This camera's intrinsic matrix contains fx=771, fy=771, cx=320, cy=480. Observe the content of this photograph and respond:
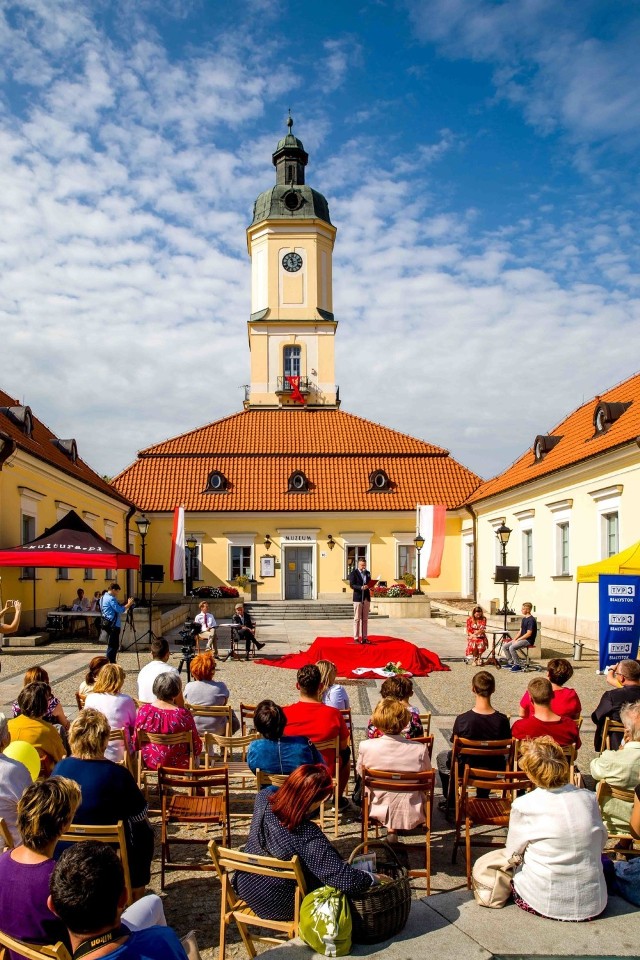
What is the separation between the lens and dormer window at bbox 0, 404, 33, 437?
20797 mm

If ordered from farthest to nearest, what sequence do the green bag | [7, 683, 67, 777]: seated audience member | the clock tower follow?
the clock tower
[7, 683, 67, 777]: seated audience member
the green bag

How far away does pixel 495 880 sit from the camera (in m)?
3.90

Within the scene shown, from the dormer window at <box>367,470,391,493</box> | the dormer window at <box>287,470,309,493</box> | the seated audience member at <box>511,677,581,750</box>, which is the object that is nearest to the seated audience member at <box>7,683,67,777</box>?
the seated audience member at <box>511,677,581,750</box>

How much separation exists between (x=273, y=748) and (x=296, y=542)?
27.5 m

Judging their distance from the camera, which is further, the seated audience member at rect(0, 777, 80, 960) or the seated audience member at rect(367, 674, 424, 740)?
the seated audience member at rect(367, 674, 424, 740)

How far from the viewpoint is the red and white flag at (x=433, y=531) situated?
26.3 metres

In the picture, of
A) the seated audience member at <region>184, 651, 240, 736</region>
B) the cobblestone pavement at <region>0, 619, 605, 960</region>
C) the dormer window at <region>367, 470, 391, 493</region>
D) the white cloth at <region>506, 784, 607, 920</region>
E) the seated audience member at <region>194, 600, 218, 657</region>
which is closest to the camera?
the white cloth at <region>506, 784, 607, 920</region>

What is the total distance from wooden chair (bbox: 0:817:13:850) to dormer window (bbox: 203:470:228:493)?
2885 centimetres

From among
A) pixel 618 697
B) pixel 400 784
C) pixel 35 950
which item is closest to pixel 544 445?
pixel 618 697

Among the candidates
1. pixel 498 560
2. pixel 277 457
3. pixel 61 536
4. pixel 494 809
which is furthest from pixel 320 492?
pixel 494 809

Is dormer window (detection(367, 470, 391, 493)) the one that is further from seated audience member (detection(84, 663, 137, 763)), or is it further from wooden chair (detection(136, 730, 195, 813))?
wooden chair (detection(136, 730, 195, 813))

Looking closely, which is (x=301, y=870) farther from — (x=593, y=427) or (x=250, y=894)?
(x=593, y=427)

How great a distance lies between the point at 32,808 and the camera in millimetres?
3096

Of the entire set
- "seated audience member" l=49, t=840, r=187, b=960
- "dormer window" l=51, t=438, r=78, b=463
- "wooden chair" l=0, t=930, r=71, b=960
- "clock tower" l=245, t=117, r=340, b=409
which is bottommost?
"wooden chair" l=0, t=930, r=71, b=960
